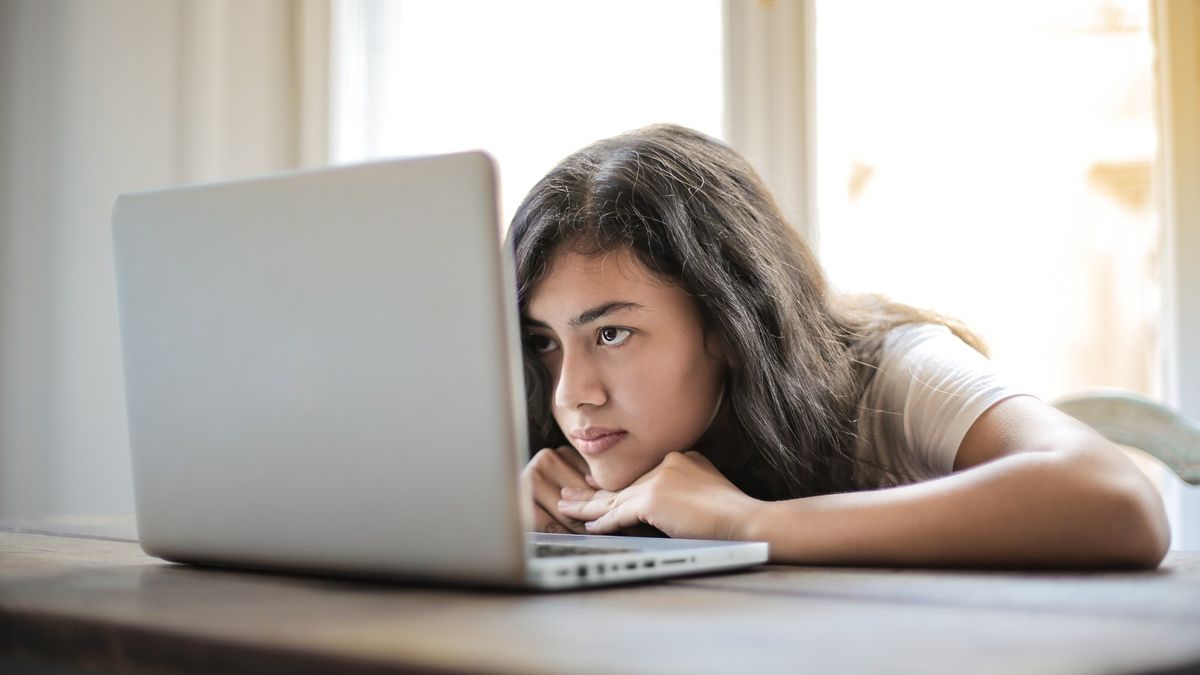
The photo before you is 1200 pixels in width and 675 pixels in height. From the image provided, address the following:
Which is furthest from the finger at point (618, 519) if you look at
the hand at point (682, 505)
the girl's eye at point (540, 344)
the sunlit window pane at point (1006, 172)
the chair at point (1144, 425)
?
the sunlit window pane at point (1006, 172)

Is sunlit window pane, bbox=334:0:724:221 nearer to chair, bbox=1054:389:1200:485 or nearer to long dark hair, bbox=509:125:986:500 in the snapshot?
long dark hair, bbox=509:125:986:500

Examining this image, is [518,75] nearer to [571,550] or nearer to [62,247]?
[62,247]

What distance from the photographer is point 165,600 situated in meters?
0.67

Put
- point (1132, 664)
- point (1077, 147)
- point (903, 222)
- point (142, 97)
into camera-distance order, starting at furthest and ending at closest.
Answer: point (142, 97) < point (903, 222) < point (1077, 147) < point (1132, 664)

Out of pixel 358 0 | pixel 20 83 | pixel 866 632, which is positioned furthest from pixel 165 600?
pixel 358 0

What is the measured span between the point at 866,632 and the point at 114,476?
7.68 feet

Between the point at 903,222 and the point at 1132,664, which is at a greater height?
the point at 903,222

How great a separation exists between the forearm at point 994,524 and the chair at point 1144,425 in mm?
383

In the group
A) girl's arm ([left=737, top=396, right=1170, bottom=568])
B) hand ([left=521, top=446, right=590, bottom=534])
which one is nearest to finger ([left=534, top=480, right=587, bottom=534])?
hand ([left=521, top=446, right=590, bottom=534])

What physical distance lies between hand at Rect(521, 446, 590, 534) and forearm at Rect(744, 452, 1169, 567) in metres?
0.38

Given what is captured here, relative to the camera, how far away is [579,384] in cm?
122

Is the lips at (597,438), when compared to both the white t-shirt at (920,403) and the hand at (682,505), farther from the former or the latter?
the white t-shirt at (920,403)

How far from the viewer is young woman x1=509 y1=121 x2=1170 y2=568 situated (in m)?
1.19

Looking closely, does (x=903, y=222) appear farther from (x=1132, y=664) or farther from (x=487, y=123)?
(x=1132, y=664)
